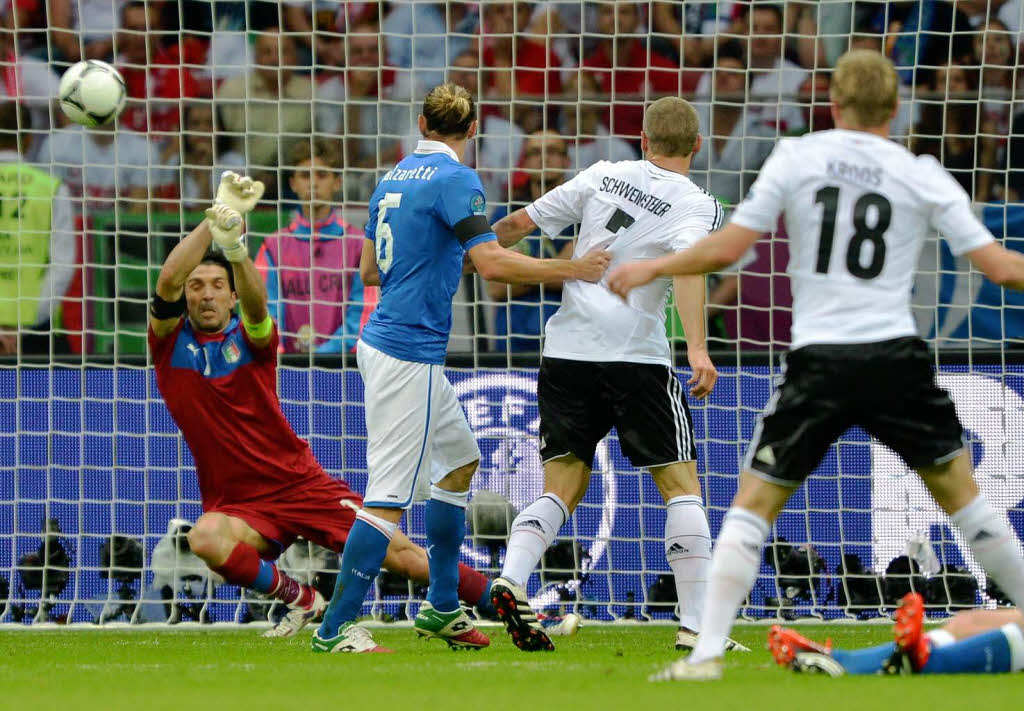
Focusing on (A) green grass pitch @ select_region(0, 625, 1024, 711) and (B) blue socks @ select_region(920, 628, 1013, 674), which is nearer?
(A) green grass pitch @ select_region(0, 625, 1024, 711)

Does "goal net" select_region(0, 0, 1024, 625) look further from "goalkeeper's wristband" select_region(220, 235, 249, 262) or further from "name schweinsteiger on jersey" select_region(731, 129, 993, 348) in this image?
"name schweinsteiger on jersey" select_region(731, 129, 993, 348)

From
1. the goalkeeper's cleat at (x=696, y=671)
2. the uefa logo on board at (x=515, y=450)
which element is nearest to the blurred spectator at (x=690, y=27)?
the uefa logo on board at (x=515, y=450)

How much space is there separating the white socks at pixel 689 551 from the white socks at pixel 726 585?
5.76ft

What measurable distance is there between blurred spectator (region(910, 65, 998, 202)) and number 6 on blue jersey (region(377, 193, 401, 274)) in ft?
14.4

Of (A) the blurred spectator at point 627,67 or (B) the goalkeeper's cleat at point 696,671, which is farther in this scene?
(A) the blurred spectator at point 627,67

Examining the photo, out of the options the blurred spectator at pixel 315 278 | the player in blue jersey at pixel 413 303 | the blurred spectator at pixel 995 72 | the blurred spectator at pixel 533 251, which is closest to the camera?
the player in blue jersey at pixel 413 303

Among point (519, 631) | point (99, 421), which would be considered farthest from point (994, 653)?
point (99, 421)

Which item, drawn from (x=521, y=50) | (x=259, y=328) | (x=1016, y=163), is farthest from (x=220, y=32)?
(x=1016, y=163)

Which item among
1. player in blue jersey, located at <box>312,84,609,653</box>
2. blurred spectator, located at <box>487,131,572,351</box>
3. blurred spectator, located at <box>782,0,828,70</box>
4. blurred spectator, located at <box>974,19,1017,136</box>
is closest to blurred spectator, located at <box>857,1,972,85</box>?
blurred spectator, located at <box>974,19,1017,136</box>

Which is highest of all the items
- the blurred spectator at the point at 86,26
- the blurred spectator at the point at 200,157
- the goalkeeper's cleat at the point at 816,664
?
the blurred spectator at the point at 86,26

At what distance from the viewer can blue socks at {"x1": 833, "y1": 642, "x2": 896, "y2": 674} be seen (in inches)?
178

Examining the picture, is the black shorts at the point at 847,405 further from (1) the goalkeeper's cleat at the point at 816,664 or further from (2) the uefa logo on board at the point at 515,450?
(2) the uefa logo on board at the point at 515,450

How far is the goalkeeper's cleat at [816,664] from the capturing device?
4469 mm

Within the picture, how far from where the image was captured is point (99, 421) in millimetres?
8430
